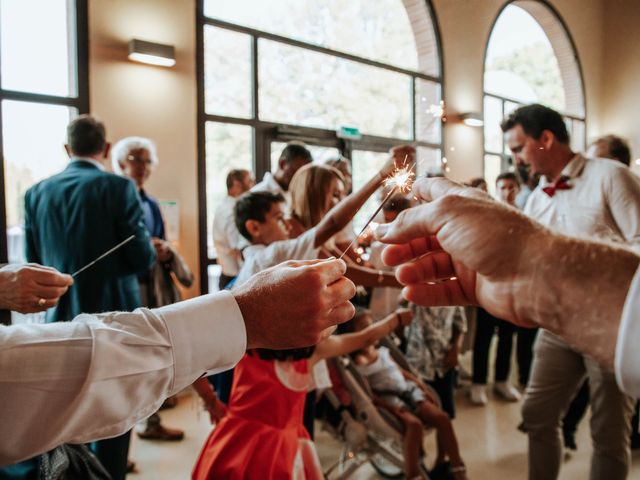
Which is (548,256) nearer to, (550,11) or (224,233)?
(224,233)

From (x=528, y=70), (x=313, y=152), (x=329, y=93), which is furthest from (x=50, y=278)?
(x=528, y=70)

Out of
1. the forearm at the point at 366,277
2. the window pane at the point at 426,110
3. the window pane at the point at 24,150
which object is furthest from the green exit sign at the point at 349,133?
the forearm at the point at 366,277

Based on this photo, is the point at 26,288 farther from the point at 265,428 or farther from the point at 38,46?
the point at 38,46

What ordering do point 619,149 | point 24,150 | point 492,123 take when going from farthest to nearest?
point 492,123 < point 24,150 < point 619,149

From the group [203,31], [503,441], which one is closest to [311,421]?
[503,441]

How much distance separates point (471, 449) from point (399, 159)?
2.20 metres

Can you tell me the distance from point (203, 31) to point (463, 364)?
12.6ft

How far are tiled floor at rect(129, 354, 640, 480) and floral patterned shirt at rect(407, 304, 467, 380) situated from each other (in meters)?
0.47

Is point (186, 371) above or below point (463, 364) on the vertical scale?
above

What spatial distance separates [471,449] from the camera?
2.84 m

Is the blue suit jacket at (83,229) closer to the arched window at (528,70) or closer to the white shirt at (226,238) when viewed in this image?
the white shirt at (226,238)

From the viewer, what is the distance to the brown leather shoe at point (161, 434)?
9.60 ft

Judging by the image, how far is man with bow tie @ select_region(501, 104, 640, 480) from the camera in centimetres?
183

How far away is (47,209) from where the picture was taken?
1731 millimetres
